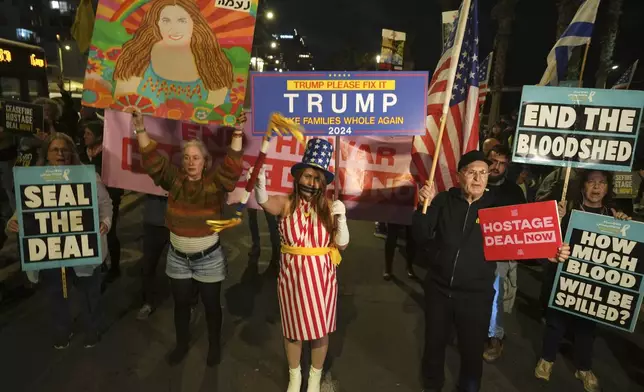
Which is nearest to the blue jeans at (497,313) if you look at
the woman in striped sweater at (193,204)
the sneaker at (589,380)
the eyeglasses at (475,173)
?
the sneaker at (589,380)

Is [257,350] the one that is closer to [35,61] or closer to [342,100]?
[342,100]

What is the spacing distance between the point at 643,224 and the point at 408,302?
8.90 ft

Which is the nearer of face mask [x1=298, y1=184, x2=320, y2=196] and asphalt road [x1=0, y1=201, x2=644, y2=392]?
face mask [x1=298, y1=184, x2=320, y2=196]

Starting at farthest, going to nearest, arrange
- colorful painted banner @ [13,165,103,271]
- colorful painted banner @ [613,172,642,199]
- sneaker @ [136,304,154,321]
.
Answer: colorful painted banner @ [613,172,642,199], sneaker @ [136,304,154,321], colorful painted banner @ [13,165,103,271]

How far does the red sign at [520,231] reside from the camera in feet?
10.3

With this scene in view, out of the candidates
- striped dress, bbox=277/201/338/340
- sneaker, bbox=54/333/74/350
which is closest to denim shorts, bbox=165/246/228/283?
striped dress, bbox=277/201/338/340

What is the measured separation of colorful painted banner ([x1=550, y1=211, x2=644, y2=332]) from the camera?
3656 millimetres

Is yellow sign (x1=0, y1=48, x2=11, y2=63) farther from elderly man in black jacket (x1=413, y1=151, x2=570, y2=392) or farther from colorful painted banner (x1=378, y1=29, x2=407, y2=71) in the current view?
elderly man in black jacket (x1=413, y1=151, x2=570, y2=392)

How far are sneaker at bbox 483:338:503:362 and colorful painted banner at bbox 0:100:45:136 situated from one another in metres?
6.37

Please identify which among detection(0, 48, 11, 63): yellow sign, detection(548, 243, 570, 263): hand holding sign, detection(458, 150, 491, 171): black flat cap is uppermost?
detection(0, 48, 11, 63): yellow sign

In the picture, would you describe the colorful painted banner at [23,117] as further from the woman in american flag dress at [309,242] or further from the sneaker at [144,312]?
the woman in american flag dress at [309,242]

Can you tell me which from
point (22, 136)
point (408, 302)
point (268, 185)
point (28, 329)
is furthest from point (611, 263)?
point (22, 136)

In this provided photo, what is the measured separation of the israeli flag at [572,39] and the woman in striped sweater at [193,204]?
2926 millimetres

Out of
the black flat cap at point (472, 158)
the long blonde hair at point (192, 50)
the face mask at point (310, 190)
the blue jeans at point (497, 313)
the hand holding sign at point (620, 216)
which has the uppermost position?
the long blonde hair at point (192, 50)
